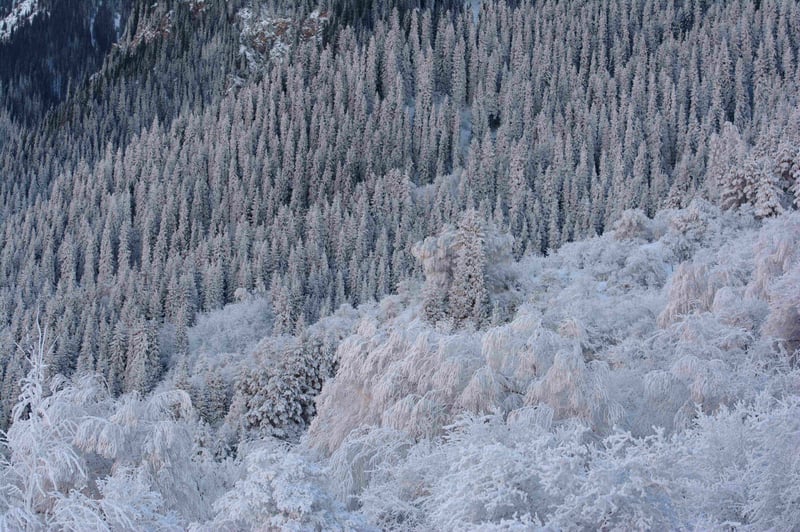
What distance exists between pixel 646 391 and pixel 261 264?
85.3 meters

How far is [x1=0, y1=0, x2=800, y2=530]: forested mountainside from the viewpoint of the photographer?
11.0 m

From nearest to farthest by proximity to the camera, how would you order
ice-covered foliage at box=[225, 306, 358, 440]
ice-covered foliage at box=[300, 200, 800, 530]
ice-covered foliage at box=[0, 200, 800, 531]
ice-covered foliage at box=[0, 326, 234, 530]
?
ice-covered foliage at box=[300, 200, 800, 530] < ice-covered foliage at box=[0, 200, 800, 531] < ice-covered foliage at box=[0, 326, 234, 530] < ice-covered foliage at box=[225, 306, 358, 440]

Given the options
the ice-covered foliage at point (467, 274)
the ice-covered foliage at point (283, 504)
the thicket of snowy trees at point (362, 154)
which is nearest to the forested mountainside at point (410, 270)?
the ice-covered foliage at point (283, 504)

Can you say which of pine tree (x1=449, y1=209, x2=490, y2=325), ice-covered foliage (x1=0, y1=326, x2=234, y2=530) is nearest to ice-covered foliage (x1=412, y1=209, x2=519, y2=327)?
pine tree (x1=449, y1=209, x2=490, y2=325)

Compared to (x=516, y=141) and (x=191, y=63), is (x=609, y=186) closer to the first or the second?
(x=516, y=141)

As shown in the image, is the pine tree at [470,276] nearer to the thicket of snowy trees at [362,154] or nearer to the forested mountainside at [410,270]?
the forested mountainside at [410,270]

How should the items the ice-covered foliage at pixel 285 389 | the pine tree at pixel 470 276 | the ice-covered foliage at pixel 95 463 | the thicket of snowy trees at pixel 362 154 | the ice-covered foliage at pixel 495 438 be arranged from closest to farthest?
the ice-covered foliage at pixel 495 438 < the ice-covered foliage at pixel 95 463 < the pine tree at pixel 470 276 < the ice-covered foliage at pixel 285 389 < the thicket of snowy trees at pixel 362 154

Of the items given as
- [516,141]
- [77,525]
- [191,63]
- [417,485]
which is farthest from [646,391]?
[191,63]

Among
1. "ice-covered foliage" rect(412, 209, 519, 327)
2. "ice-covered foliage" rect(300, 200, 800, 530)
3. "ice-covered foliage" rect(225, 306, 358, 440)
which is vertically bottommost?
"ice-covered foliage" rect(225, 306, 358, 440)

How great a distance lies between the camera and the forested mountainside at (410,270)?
1098 centimetres

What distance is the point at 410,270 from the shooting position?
91.4 m

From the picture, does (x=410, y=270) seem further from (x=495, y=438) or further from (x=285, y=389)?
(x=495, y=438)

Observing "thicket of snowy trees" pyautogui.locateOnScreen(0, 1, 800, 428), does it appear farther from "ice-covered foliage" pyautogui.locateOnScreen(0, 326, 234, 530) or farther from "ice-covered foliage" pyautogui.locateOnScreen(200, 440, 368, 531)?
"ice-covered foliage" pyautogui.locateOnScreen(200, 440, 368, 531)

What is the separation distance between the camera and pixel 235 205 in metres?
118
